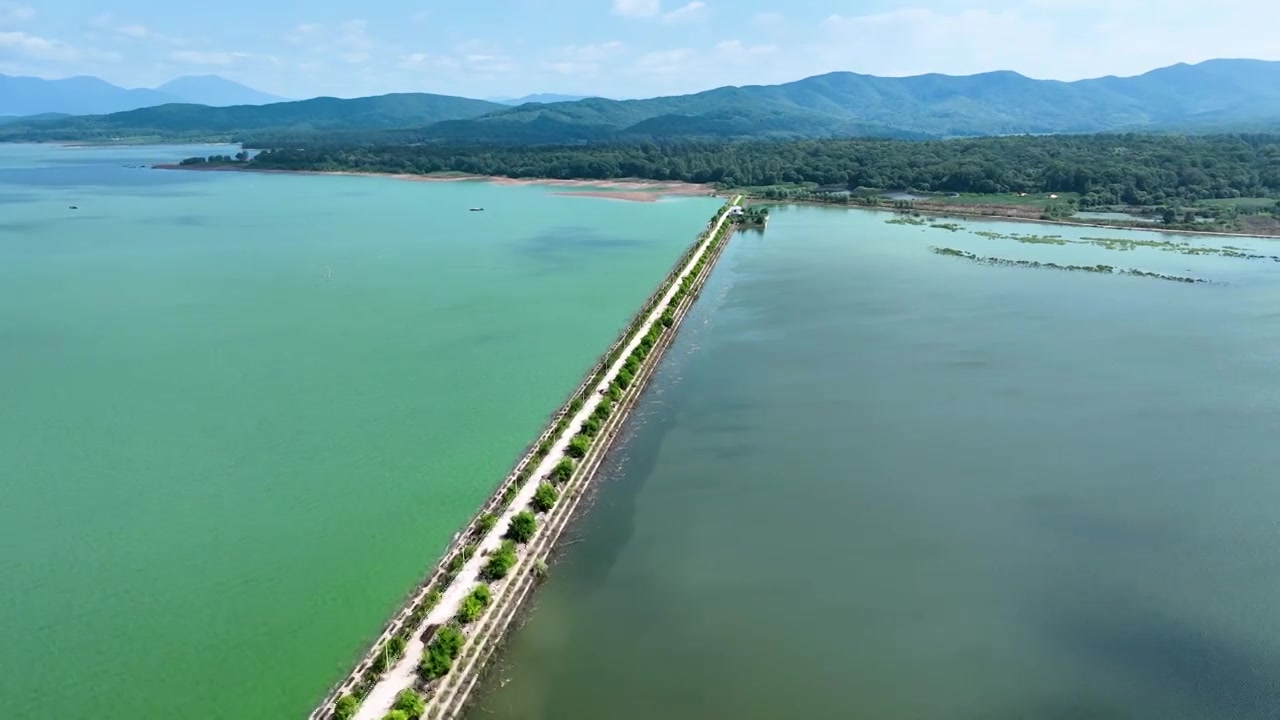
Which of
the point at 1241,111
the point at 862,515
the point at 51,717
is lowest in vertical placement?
the point at 51,717

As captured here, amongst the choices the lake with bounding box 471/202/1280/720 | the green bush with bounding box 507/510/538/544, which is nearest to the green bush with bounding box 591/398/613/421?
the lake with bounding box 471/202/1280/720

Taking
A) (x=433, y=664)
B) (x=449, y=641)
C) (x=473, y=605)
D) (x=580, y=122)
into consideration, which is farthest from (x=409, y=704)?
(x=580, y=122)

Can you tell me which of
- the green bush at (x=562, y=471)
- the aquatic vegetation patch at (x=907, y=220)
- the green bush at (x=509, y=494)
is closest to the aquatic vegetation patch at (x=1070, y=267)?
the aquatic vegetation patch at (x=907, y=220)

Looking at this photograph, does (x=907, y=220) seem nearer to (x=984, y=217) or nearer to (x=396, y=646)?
(x=984, y=217)

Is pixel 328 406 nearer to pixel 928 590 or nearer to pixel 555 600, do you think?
pixel 555 600

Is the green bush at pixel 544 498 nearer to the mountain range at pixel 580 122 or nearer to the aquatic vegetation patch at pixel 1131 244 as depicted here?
the aquatic vegetation patch at pixel 1131 244

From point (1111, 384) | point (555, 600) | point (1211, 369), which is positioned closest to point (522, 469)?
point (555, 600)

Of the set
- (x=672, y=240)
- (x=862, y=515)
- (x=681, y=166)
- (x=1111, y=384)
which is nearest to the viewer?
(x=862, y=515)

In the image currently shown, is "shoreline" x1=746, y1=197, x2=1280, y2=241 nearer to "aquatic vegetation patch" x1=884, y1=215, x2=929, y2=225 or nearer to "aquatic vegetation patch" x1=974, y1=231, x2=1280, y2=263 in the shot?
"aquatic vegetation patch" x1=884, y1=215, x2=929, y2=225
